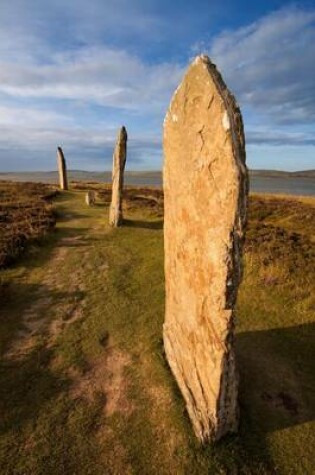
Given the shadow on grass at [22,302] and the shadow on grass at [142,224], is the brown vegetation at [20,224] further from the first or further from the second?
the shadow on grass at [142,224]

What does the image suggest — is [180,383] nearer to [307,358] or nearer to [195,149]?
[307,358]

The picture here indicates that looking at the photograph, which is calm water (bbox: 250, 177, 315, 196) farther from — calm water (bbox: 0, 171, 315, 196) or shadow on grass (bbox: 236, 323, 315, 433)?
shadow on grass (bbox: 236, 323, 315, 433)

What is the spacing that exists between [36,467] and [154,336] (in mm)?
3719

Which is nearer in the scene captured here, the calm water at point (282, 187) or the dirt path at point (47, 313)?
the dirt path at point (47, 313)

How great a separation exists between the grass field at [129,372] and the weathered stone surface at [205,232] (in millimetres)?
583

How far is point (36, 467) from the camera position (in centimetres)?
550

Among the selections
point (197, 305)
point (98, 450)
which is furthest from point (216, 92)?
point (98, 450)

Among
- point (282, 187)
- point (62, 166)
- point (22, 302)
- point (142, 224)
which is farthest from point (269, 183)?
point (22, 302)

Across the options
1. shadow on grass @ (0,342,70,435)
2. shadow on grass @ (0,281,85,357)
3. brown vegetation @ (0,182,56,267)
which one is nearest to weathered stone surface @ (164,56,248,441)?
shadow on grass @ (0,342,70,435)

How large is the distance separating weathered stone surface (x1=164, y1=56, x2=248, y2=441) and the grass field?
58 cm

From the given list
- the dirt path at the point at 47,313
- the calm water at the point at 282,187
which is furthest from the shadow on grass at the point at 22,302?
the calm water at the point at 282,187

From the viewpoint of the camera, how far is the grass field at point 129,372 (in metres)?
5.69

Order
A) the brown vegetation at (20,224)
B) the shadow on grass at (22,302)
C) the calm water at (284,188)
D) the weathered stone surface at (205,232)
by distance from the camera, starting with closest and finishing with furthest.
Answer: the weathered stone surface at (205,232), the shadow on grass at (22,302), the brown vegetation at (20,224), the calm water at (284,188)

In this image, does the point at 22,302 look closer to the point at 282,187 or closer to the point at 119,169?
the point at 119,169
